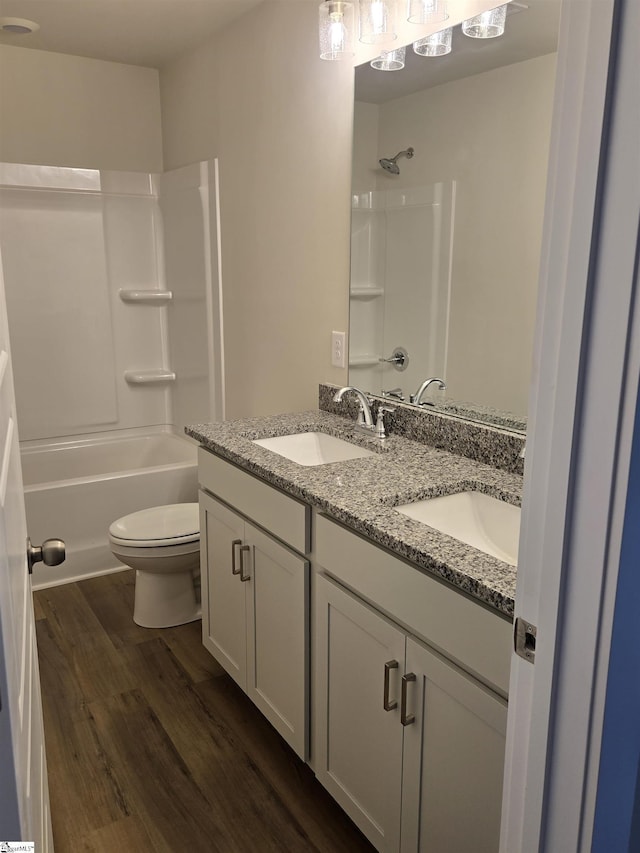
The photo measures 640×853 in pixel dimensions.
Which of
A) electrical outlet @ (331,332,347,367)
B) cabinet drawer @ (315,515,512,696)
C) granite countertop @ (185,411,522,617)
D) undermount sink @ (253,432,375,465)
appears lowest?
cabinet drawer @ (315,515,512,696)

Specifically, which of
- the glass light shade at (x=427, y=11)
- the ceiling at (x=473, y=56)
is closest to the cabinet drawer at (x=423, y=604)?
the ceiling at (x=473, y=56)

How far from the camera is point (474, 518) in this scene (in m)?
1.72

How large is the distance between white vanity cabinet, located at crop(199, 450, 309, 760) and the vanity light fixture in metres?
1.28

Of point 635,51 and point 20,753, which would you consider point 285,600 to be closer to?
point 20,753

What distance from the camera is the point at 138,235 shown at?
385 cm

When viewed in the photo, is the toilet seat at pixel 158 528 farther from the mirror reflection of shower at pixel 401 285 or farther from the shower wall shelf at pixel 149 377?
the shower wall shelf at pixel 149 377

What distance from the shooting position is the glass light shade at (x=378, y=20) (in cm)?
205

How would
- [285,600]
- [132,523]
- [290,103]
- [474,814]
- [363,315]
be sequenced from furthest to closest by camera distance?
[132,523] → [290,103] → [363,315] → [285,600] → [474,814]

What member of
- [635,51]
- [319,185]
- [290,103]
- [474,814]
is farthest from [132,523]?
[635,51]

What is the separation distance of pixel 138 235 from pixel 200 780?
111 inches

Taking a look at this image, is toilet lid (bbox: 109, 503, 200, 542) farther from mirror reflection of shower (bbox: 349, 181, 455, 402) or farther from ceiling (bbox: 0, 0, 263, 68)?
ceiling (bbox: 0, 0, 263, 68)

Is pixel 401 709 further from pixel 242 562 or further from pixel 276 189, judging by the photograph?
pixel 276 189

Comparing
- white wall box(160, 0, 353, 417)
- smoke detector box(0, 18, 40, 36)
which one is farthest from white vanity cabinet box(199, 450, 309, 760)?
smoke detector box(0, 18, 40, 36)

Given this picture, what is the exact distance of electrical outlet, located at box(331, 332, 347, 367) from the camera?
2.50m
